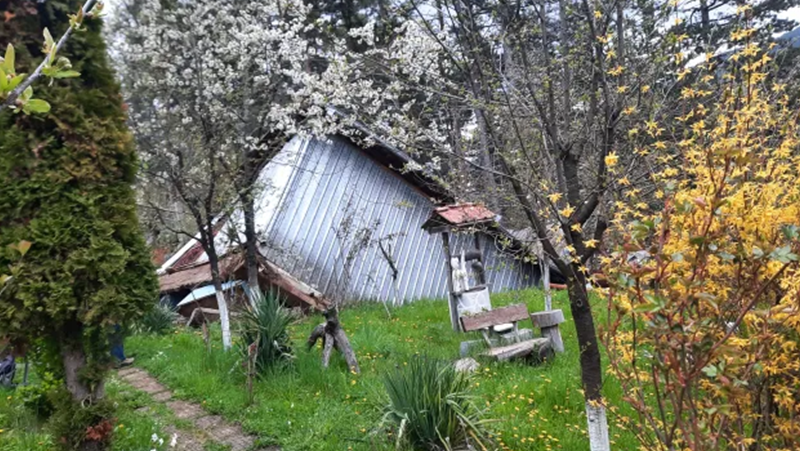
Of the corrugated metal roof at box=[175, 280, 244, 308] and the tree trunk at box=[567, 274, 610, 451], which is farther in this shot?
the corrugated metal roof at box=[175, 280, 244, 308]

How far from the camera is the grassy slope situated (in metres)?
3.72

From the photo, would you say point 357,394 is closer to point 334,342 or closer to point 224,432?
point 334,342

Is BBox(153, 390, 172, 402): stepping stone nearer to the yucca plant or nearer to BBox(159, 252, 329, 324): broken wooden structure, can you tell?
the yucca plant

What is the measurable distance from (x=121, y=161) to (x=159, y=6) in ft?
12.9

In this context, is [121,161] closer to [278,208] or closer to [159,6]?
[159,6]

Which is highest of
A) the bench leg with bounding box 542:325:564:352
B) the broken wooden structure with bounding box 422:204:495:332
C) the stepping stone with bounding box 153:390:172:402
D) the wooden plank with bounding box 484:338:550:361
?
the broken wooden structure with bounding box 422:204:495:332

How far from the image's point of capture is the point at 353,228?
1077cm

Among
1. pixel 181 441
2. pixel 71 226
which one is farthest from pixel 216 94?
pixel 181 441

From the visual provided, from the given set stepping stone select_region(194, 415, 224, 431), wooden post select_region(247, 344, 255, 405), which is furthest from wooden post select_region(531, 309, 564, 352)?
stepping stone select_region(194, 415, 224, 431)

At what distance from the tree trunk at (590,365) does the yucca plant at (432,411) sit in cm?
77

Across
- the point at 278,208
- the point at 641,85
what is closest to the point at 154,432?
the point at 641,85

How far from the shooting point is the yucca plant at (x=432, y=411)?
345 centimetres

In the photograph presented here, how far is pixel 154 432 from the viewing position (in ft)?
13.2

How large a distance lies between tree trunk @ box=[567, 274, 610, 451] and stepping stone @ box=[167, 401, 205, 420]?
3393mm
